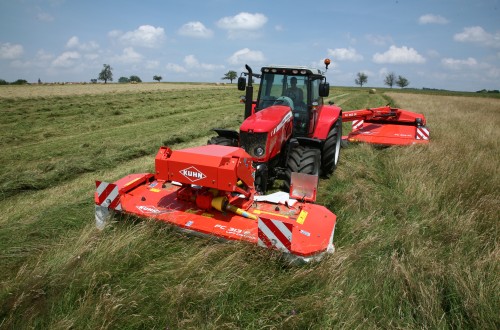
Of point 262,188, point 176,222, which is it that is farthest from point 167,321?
point 262,188

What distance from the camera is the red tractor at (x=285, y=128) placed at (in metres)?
4.95

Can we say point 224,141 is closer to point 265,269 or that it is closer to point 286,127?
point 286,127

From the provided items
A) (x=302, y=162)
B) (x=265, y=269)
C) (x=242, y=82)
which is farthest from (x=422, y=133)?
(x=265, y=269)

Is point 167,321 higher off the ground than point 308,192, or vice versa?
point 308,192

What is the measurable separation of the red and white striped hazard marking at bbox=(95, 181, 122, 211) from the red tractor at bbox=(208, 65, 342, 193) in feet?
6.26

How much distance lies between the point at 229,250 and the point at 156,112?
13.6m

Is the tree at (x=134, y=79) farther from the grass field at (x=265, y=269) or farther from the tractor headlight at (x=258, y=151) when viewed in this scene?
the tractor headlight at (x=258, y=151)

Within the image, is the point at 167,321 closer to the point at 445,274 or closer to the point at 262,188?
the point at 445,274

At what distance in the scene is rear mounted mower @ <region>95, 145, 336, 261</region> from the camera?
315cm

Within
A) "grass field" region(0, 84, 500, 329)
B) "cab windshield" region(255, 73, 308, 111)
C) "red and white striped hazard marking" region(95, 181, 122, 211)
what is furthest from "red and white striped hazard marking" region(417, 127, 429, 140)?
"red and white striped hazard marking" region(95, 181, 122, 211)

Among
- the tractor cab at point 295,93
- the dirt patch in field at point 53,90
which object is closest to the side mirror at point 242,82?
the tractor cab at point 295,93

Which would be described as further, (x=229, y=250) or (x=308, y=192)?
(x=308, y=192)

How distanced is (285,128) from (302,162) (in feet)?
2.33

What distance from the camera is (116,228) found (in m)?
3.62
